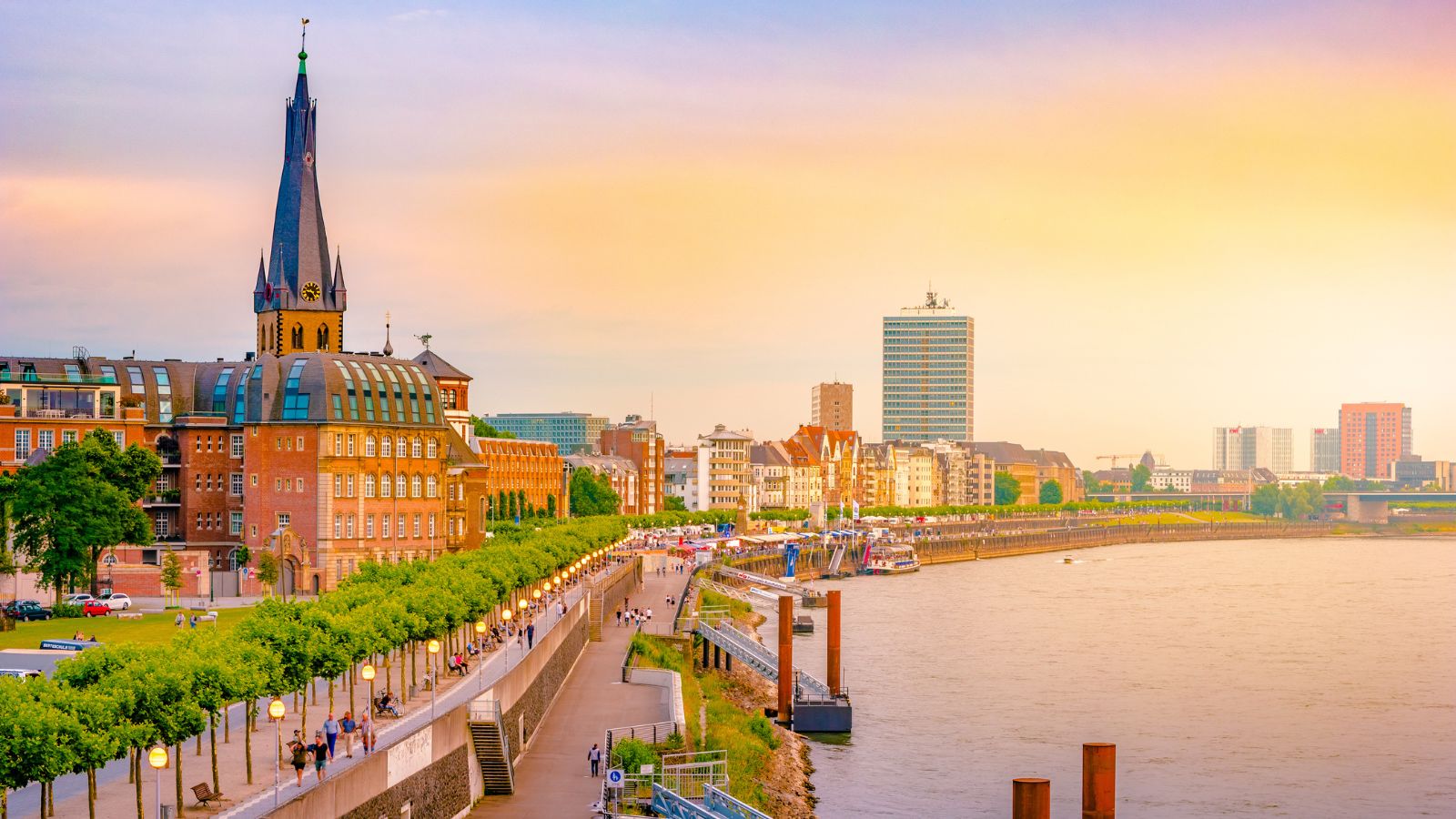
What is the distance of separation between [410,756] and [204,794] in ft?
17.8

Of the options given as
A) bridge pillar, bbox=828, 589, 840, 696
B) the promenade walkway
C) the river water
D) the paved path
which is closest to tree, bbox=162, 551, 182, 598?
the paved path

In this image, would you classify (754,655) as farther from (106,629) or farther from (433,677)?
(433,677)

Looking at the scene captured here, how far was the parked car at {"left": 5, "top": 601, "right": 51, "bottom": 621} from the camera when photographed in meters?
67.9

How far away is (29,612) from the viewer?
223ft

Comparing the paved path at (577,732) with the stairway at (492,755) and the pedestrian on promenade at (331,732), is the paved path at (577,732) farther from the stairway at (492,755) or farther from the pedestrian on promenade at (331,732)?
the pedestrian on promenade at (331,732)

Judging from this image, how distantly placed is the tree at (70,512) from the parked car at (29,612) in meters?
1.84

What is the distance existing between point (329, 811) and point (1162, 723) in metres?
43.4

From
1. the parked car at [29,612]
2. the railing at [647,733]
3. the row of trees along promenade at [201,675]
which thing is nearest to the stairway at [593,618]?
the row of trees along promenade at [201,675]

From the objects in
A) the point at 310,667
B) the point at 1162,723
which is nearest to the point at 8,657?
the point at 310,667

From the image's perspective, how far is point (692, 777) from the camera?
4025 cm

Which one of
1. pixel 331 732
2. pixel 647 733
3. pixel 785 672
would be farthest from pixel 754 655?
pixel 331 732

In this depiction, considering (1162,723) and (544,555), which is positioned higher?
(544,555)

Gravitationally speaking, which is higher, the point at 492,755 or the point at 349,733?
the point at 349,733

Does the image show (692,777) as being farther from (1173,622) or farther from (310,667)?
(1173,622)
